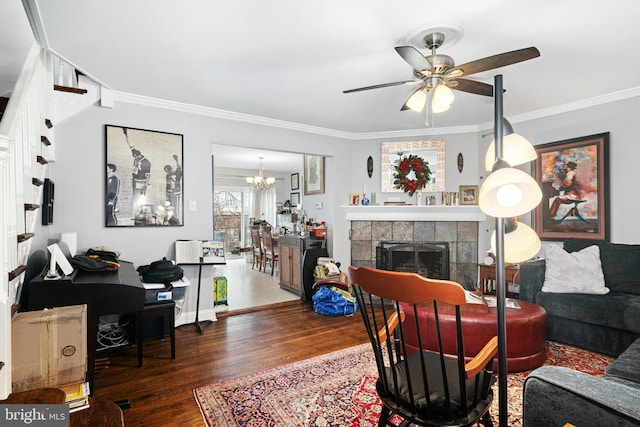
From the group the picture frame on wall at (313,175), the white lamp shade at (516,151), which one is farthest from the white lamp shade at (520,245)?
the picture frame on wall at (313,175)

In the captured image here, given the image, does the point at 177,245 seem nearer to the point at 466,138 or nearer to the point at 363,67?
the point at 363,67

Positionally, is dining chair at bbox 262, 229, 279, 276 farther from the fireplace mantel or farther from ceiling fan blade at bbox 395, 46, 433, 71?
ceiling fan blade at bbox 395, 46, 433, 71

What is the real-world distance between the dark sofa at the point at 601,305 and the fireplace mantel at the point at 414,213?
1.25m

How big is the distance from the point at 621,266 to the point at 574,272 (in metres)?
0.42

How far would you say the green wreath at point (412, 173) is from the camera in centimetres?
458

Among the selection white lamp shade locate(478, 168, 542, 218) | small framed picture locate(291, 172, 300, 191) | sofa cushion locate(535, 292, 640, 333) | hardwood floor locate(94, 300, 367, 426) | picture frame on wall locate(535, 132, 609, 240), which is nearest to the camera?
white lamp shade locate(478, 168, 542, 218)

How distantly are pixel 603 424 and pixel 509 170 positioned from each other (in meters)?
0.89

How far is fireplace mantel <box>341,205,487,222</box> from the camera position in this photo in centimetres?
450

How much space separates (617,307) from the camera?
8.86 ft

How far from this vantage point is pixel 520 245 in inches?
40.9

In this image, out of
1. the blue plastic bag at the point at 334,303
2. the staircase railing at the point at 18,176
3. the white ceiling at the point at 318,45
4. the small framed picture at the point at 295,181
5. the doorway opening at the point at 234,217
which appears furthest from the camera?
the doorway opening at the point at 234,217

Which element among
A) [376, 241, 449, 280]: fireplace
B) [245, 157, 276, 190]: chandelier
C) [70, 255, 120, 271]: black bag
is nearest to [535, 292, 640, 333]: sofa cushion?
[376, 241, 449, 280]: fireplace

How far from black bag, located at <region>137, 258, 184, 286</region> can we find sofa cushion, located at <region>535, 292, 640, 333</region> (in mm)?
3414

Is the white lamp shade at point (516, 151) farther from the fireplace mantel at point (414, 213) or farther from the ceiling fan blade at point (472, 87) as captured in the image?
the fireplace mantel at point (414, 213)
